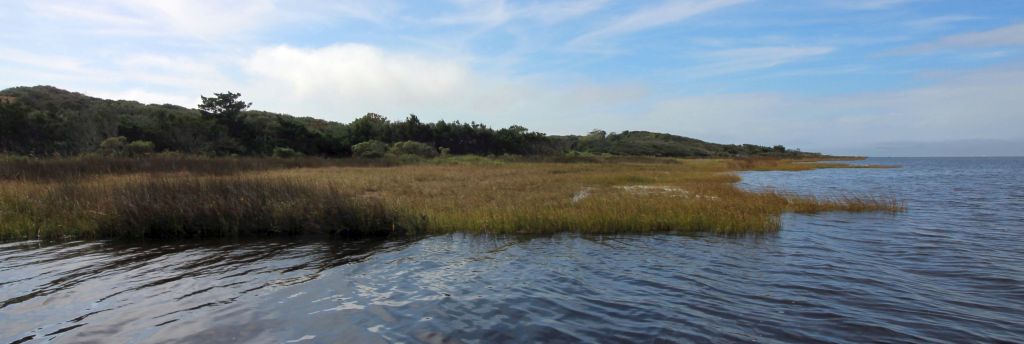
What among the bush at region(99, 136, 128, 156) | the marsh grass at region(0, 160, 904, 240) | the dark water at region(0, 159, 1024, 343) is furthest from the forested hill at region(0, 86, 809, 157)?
the dark water at region(0, 159, 1024, 343)

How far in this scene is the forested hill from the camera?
47.2 m

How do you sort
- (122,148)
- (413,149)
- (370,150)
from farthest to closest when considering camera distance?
(413,149)
(370,150)
(122,148)

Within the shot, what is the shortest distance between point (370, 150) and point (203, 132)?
1764cm

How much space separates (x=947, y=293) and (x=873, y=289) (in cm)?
111

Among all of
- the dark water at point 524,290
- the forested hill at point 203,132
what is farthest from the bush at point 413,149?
the dark water at point 524,290

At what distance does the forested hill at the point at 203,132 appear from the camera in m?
47.2

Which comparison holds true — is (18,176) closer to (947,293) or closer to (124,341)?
(124,341)

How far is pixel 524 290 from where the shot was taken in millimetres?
8547

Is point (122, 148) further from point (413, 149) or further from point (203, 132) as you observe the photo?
point (413, 149)

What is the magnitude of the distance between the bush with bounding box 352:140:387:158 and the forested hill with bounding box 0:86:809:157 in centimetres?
24

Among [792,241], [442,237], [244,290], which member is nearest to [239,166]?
[442,237]

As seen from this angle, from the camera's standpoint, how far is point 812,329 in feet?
22.1

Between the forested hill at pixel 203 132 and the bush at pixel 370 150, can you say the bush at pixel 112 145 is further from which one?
the bush at pixel 370 150

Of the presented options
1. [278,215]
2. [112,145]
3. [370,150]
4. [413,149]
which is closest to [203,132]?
[112,145]
